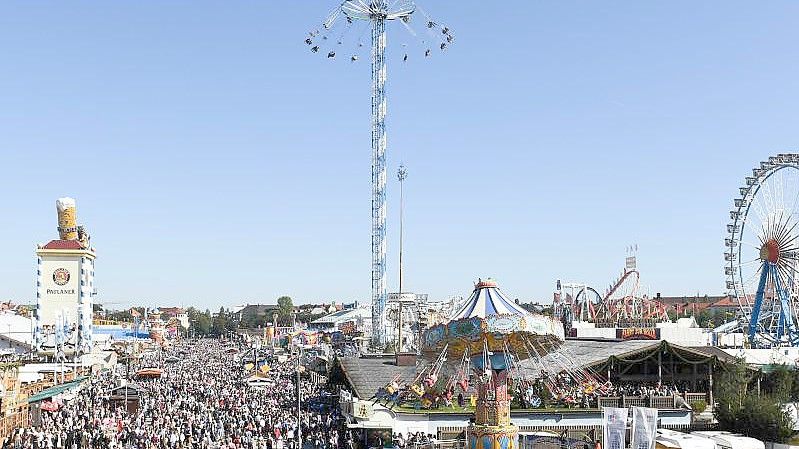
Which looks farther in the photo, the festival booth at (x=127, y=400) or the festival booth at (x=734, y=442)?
the festival booth at (x=127, y=400)

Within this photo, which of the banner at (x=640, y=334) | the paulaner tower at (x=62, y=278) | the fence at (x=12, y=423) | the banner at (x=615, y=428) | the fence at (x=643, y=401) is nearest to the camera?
the banner at (x=615, y=428)

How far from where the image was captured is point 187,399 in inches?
1724

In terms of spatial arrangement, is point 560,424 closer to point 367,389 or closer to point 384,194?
point 367,389

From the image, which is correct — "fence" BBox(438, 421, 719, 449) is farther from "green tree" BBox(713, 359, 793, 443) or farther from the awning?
the awning

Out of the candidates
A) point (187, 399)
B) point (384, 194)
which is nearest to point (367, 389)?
point (187, 399)

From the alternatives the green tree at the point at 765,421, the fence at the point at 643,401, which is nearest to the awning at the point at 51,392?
the fence at the point at 643,401

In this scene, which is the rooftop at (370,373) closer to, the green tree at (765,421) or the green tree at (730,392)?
the green tree at (730,392)

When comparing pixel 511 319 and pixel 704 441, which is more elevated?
pixel 511 319

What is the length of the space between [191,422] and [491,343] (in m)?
14.0

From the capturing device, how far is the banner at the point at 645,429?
20391 millimetres

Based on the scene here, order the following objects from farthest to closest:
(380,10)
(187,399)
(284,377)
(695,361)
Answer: (380,10) → (284,377) → (187,399) → (695,361)

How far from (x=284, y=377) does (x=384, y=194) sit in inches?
941

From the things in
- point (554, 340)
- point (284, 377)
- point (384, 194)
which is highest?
point (384, 194)

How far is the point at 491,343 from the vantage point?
2577 centimetres
